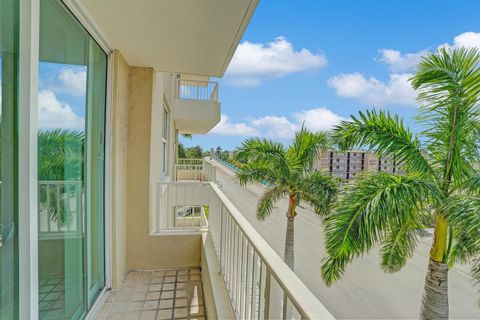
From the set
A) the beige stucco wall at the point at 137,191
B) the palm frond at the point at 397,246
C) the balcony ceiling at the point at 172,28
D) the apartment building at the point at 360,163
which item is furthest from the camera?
the palm frond at the point at 397,246

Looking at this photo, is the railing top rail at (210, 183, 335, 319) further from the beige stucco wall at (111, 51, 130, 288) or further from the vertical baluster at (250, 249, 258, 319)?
the beige stucco wall at (111, 51, 130, 288)

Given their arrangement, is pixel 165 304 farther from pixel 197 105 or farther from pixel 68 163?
pixel 197 105

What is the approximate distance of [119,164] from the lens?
270 cm

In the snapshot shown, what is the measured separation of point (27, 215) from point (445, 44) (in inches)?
191

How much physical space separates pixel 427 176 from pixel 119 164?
13.1 feet

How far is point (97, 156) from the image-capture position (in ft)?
7.35

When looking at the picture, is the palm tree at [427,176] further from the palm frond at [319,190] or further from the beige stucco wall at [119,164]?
the beige stucco wall at [119,164]

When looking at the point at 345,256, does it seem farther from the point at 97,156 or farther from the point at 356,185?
the point at 97,156

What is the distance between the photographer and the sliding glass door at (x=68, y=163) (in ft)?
4.65

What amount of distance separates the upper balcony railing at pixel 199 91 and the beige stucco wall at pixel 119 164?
4555mm

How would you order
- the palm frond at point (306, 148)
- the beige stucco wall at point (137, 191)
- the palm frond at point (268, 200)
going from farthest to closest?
the palm frond at point (268, 200), the palm frond at point (306, 148), the beige stucco wall at point (137, 191)

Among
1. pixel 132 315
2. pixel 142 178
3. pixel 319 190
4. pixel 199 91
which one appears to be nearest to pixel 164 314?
pixel 132 315

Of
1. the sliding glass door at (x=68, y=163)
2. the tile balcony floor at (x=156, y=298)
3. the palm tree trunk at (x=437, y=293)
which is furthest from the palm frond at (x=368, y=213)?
the sliding glass door at (x=68, y=163)

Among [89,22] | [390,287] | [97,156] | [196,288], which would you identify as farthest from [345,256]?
[390,287]
